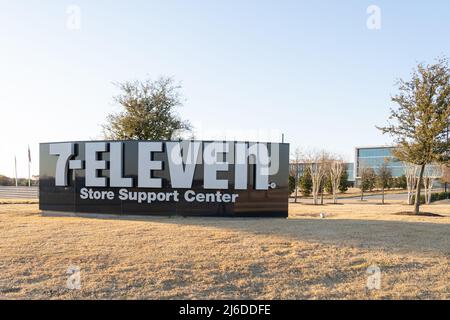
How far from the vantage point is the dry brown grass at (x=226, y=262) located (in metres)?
5.29

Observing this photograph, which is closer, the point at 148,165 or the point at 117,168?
the point at 148,165

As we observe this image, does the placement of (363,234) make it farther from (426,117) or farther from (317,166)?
(317,166)

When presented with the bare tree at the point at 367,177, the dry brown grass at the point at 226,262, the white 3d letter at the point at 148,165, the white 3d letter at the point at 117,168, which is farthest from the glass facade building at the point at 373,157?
the dry brown grass at the point at 226,262

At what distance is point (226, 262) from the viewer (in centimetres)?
650

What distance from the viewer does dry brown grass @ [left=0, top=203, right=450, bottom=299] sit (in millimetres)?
5285

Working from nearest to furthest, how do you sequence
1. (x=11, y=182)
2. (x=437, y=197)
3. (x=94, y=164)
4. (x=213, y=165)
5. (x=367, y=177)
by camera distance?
1. (x=213, y=165)
2. (x=94, y=164)
3. (x=437, y=197)
4. (x=367, y=177)
5. (x=11, y=182)

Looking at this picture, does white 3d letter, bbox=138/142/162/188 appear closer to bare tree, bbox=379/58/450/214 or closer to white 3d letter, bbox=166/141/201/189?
white 3d letter, bbox=166/141/201/189

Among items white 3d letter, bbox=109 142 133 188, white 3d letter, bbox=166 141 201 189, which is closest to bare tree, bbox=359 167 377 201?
white 3d letter, bbox=166 141 201 189

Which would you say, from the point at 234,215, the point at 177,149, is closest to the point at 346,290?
the point at 234,215

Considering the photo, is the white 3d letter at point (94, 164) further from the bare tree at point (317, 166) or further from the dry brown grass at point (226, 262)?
the bare tree at point (317, 166)

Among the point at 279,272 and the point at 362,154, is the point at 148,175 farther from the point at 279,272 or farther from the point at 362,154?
the point at 362,154

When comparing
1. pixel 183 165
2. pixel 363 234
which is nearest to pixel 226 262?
pixel 363 234

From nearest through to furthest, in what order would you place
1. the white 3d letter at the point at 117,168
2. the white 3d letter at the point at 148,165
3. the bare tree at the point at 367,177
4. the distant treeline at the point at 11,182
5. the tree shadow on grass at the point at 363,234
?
the tree shadow on grass at the point at 363,234, the white 3d letter at the point at 148,165, the white 3d letter at the point at 117,168, the bare tree at the point at 367,177, the distant treeline at the point at 11,182

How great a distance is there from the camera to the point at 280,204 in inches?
506
